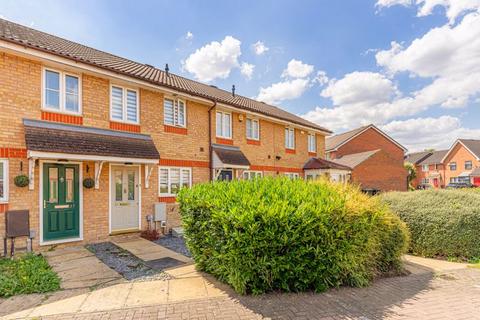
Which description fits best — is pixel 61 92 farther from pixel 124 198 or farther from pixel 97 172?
pixel 124 198

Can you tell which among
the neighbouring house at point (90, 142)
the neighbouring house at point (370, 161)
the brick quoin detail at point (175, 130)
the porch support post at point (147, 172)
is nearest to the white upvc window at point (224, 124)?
the neighbouring house at point (90, 142)

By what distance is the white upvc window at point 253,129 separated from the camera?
1488 centimetres

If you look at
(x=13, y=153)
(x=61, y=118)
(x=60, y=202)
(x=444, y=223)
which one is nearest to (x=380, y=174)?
(x=444, y=223)

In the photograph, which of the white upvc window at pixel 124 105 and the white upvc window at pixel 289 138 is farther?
the white upvc window at pixel 289 138

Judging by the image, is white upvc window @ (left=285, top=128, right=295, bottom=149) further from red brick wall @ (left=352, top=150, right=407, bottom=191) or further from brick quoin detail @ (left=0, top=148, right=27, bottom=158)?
brick quoin detail @ (left=0, top=148, right=27, bottom=158)

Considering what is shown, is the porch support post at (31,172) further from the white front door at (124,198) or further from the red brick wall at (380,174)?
the red brick wall at (380,174)

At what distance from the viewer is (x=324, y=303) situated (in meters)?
4.25

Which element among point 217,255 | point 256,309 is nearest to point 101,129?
point 217,255

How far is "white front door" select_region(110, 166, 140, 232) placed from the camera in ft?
30.6

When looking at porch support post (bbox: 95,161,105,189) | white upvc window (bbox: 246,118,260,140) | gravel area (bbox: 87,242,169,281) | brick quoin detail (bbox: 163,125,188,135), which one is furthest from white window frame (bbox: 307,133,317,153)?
gravel area (bbox: 87,242,169,281)

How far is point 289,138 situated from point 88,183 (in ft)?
40.1

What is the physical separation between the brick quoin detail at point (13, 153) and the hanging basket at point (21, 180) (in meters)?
0.56

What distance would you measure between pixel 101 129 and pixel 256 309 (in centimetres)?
764

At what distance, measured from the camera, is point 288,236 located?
4266 millimetres
